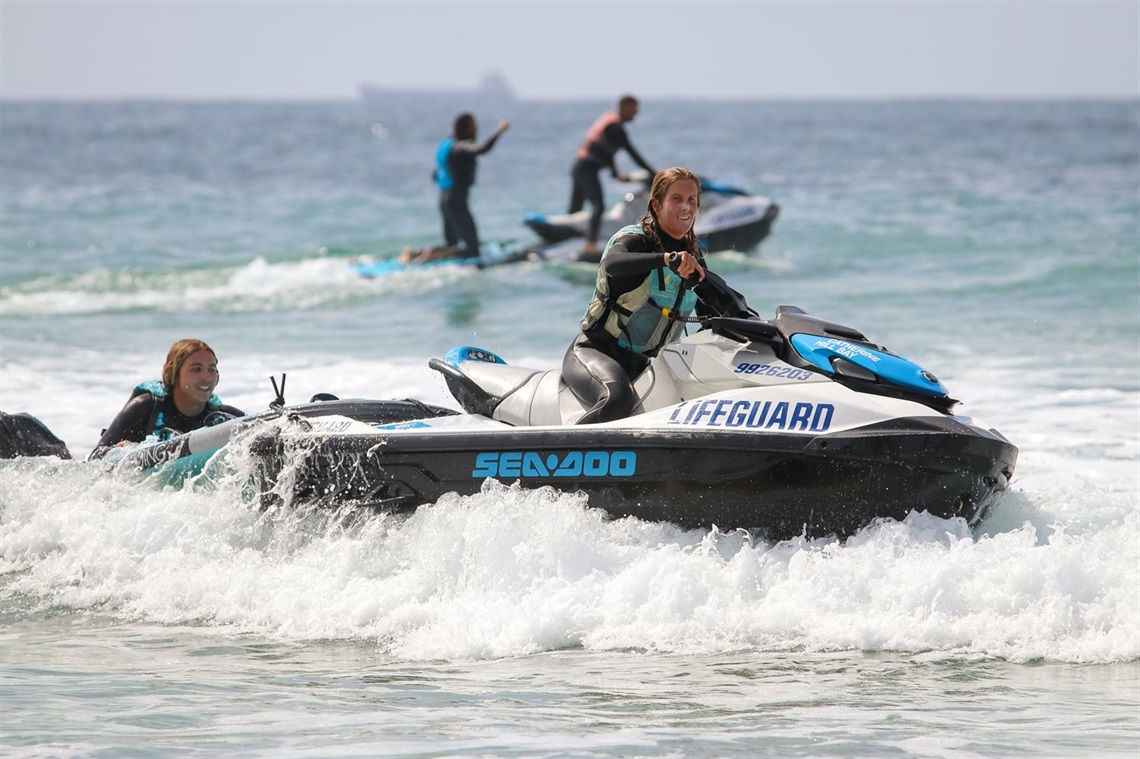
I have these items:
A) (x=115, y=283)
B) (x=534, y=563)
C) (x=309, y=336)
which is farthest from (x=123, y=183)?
(x=534, y=563)

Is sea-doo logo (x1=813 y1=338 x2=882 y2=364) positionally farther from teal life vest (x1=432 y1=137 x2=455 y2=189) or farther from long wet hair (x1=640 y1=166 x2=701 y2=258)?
teal life vest (x1=432 y1=137 x2=455 y2=189)

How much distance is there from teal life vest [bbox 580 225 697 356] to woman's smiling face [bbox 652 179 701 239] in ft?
0.37

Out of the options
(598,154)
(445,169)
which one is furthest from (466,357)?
(598,154)

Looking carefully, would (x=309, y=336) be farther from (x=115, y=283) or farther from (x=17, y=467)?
(x=17, y=467)

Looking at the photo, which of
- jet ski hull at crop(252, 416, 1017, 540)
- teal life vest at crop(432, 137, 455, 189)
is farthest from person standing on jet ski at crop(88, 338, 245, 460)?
teal life vest at crop(432, 137, 455, 189)

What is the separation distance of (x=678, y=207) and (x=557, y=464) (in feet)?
3.68

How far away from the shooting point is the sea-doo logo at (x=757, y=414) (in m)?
5.29

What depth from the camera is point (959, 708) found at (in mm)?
4465

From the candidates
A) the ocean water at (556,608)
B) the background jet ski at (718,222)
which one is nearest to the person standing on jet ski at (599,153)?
the background jet ski at (718,222)

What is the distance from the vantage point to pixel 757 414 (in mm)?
5363

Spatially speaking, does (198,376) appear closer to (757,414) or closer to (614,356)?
(614,356)

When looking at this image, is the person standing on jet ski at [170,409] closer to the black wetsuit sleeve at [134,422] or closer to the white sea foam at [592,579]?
the black wetsuit sleeve at [134,422]

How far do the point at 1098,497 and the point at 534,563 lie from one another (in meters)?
2.39

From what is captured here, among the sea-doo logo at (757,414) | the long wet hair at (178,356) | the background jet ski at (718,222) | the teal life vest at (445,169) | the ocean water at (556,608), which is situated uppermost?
the teal life vest at (445,169)
